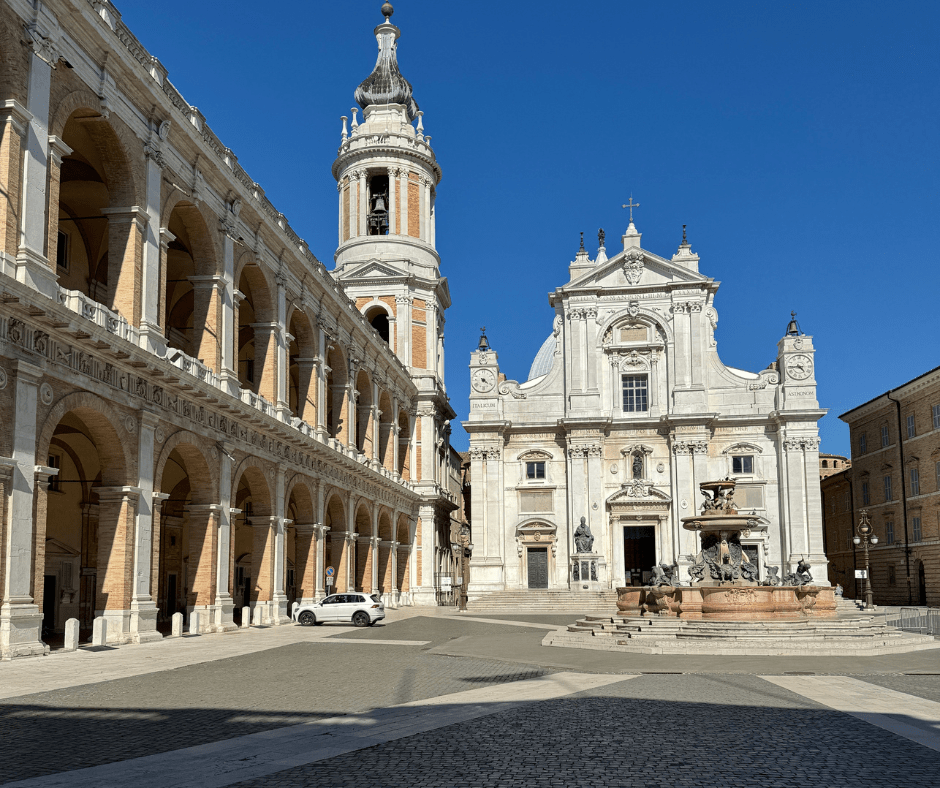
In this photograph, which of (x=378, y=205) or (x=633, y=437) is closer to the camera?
(x=633, y=437)

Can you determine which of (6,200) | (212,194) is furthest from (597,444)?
(6,200)

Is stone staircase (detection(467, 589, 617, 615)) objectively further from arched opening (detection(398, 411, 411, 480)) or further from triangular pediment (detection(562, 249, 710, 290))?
triangular pediment (detection(562, 249, 710, 290))

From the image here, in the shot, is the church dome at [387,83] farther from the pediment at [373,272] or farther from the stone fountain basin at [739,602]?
the stone fountain basin at [739,602]

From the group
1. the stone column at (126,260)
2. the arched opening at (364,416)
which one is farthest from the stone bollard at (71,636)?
the arched opening at (364,416)

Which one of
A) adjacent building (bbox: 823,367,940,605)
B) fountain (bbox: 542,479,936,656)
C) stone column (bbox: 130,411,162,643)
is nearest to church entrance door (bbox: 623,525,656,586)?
adjacent building (bbox: 823,367,940,605)

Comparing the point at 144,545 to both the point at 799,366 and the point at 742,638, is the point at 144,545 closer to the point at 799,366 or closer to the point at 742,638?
the point at 742,638

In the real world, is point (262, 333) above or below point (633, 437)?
above

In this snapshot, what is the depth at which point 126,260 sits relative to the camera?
24891mm

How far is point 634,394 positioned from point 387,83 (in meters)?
26.3

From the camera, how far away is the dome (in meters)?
89.6

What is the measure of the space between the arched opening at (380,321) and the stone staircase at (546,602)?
725 inches

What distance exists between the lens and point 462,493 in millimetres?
86438

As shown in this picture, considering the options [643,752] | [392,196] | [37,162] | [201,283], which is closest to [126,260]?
[37,162]

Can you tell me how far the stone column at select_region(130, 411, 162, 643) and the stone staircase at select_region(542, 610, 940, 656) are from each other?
10.0m
